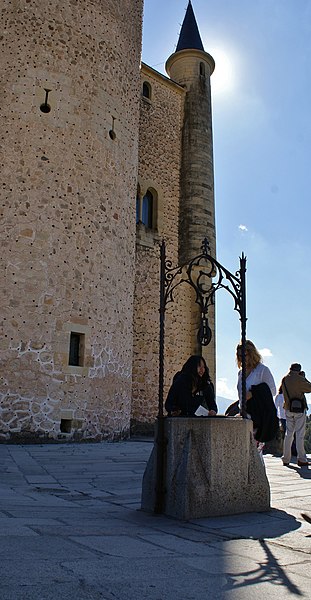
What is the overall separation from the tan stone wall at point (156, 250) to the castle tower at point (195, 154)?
270 millimetres

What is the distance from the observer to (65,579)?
2.50 meters

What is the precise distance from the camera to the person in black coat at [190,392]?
5004 mm

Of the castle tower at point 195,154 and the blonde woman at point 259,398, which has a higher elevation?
the castle tower at point 195,154

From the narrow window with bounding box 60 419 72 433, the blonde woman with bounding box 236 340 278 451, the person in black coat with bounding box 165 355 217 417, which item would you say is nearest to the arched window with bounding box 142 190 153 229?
the narrow window with bounding box 60 419 72 433

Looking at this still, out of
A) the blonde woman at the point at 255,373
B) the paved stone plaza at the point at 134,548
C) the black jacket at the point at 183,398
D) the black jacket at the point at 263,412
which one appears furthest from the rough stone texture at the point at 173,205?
the black jacket at the point at 183,398

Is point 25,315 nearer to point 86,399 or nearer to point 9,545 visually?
point 86,399

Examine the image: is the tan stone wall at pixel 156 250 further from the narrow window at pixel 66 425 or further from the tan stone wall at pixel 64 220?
the narrow window at pixel 66 425

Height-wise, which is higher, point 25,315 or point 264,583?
point 25,315

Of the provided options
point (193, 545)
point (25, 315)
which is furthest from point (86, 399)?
point (193, 545)

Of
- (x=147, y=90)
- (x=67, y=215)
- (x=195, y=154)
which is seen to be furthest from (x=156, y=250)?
(x=67, y=215)

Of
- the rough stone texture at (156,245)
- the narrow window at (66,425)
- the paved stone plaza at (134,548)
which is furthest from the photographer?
the rough stone texture at (156,245)

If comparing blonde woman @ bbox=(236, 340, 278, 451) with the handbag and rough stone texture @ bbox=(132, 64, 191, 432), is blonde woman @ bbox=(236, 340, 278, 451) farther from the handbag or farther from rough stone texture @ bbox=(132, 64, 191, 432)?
rough stone texture @ bbox=(132, 64, 191, 432)

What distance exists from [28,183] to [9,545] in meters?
9.46

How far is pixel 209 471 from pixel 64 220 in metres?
8.32
